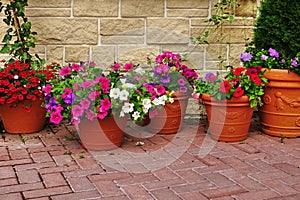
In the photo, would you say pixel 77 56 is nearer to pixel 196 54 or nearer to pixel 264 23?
pixel 196 54

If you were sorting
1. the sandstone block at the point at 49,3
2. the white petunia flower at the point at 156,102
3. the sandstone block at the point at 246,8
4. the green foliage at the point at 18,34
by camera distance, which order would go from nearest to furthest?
the white petunia flower at the point at 156,102, the green foliage at the point at 18,34, the sandstone block at the point at 49,3, the sandstone block at the point at 246,8

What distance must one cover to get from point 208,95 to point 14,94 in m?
1.60

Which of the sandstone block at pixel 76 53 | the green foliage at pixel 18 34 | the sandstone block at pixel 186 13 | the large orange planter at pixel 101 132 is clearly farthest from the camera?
the sandstone block at pixel 186 13

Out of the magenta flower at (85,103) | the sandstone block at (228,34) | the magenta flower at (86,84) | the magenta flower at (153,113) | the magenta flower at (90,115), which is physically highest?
the sandstone block at (228,34)

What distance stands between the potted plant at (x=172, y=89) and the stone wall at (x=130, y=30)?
442mm

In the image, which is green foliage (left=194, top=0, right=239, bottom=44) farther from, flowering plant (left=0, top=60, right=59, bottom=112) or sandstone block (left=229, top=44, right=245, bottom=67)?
flowering plant (left=0, top=60, right=59, bottom=112)

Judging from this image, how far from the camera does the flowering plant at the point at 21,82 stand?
12.5ft

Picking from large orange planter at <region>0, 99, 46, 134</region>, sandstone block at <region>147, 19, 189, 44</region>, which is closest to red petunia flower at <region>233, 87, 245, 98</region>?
sandstone block at <region>147, 19, 189, 44</region>

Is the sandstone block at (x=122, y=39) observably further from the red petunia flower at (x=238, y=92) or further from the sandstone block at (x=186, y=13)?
the red petunia flower at (x=238, y=92)

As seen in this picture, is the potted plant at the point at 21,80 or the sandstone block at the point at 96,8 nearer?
the potted plant at the point at 21,80

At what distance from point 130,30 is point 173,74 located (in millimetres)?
721

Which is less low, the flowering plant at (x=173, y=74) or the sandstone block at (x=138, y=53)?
the sandstone block at (x=138, y=53)

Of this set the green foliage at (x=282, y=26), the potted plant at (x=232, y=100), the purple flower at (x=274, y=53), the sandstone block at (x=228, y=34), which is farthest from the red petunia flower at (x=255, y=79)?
the sandstone block at (x=228, y=34)

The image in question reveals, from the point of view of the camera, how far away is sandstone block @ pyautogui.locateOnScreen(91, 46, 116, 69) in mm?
4461
